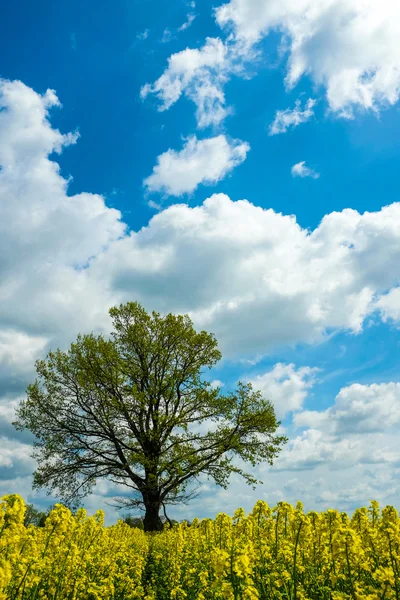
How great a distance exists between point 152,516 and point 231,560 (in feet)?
77.0

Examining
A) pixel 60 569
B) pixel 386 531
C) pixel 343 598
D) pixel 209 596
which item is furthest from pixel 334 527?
pixel 60 569

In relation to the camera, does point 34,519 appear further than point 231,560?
Yes

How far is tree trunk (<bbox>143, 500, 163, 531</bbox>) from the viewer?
25250 millimetres

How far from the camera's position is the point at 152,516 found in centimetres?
2538

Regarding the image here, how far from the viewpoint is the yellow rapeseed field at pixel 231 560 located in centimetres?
509

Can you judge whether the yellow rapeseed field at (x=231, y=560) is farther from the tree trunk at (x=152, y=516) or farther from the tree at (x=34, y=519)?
the tree trunk at (x=152, y=516)

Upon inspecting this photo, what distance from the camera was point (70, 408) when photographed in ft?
84.9

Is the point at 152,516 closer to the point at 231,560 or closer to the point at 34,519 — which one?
the point at 34,519

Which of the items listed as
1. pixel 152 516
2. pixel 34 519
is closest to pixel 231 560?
pixel 152 516

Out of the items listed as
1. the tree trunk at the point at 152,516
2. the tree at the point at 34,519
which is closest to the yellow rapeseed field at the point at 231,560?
the tree at the point at 34,519

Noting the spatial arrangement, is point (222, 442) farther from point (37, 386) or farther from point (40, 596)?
point (40, 596)

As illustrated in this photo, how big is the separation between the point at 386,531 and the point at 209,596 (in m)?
3.50

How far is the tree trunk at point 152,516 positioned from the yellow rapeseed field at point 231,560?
1461 centimetres

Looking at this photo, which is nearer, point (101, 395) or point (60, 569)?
point (60, 569)
